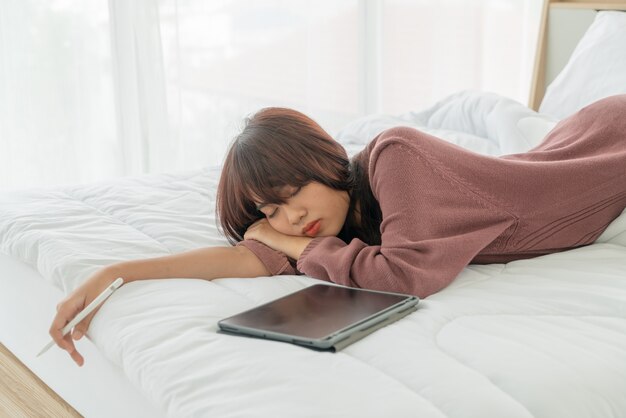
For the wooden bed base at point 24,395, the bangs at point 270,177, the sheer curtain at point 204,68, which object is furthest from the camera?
the sheer curtain at point 204,68

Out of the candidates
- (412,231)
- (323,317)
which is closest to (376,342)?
(323,317)

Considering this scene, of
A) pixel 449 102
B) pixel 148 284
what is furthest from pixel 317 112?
pixel 148 284

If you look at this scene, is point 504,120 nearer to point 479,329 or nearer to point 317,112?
point 479,329

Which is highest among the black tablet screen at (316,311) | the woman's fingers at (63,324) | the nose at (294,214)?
the nose at (294,214)

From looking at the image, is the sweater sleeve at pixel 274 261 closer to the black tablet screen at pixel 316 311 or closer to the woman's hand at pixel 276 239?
the woman's hand at pixel 276 239

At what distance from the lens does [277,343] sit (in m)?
1.09

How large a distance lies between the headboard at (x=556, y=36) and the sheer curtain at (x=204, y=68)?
1.04 metres

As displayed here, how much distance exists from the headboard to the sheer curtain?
1.04m

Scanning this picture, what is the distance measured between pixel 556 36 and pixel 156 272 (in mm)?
1991

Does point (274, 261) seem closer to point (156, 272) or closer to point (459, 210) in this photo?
point (156, 272)

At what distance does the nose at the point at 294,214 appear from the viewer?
57.3 inches

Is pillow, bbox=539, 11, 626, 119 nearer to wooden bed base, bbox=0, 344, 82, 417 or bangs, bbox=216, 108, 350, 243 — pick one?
bangs, bbox=216, 108, 350, 243

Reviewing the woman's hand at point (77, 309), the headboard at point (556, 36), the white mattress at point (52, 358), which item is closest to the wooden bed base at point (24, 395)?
the white mattress at point (52, 358)

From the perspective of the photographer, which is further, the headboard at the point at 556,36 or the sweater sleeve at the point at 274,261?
the headboard at the point at 556,36
